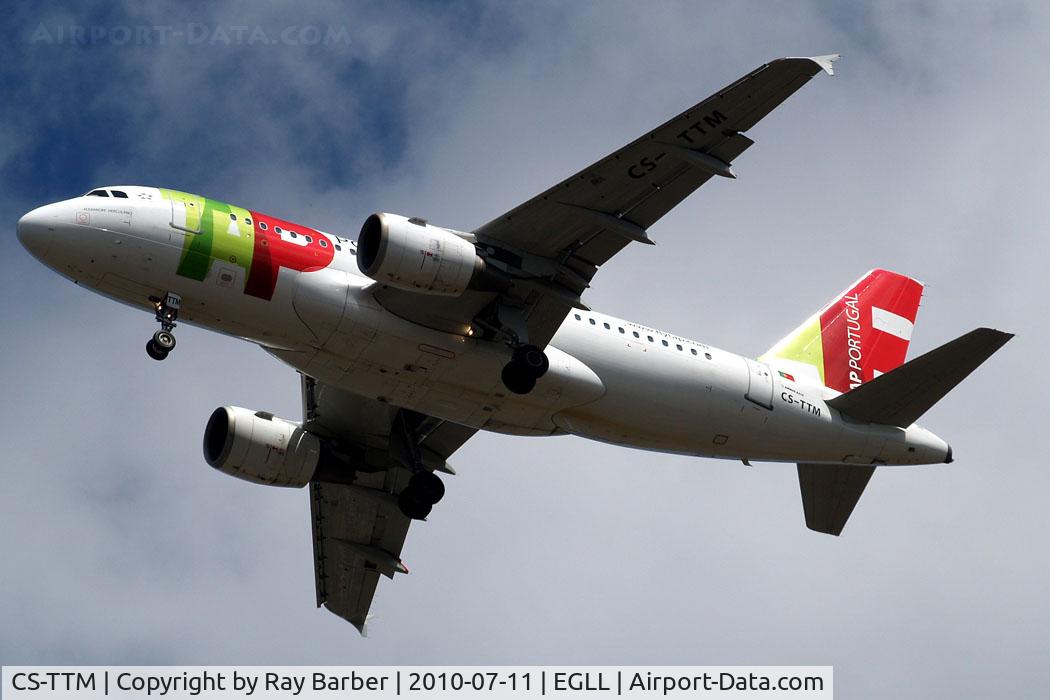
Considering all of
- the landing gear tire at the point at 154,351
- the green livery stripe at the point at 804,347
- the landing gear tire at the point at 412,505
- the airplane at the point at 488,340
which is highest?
the green livery stripe at the point at 804,347

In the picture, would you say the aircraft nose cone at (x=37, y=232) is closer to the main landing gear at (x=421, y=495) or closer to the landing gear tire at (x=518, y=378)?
the landing gear tire at (x=518, y=378)

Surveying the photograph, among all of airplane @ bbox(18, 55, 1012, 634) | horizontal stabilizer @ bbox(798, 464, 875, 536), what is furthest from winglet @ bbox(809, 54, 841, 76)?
horizontal stabilizer @ bbox(798, 464, 875, 536)

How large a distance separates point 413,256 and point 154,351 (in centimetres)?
645

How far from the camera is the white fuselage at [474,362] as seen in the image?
121ft

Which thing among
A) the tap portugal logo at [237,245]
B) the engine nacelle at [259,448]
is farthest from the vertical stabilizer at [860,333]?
the tap portugal logo at [237,245]

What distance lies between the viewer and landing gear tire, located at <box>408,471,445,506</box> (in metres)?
44.1

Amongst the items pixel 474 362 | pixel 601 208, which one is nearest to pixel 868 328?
pixel 601 208

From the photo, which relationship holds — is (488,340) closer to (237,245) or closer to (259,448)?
(237,245)

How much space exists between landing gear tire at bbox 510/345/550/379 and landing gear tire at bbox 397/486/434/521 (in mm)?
7352

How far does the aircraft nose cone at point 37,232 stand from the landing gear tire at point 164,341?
3200 millimetres

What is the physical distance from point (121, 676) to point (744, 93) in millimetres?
19676

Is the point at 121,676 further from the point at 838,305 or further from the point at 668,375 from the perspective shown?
the point at 838,305

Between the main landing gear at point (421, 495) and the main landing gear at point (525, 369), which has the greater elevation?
the main landing gear at point (525, 369)

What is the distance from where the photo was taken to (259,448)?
44.1 meters
